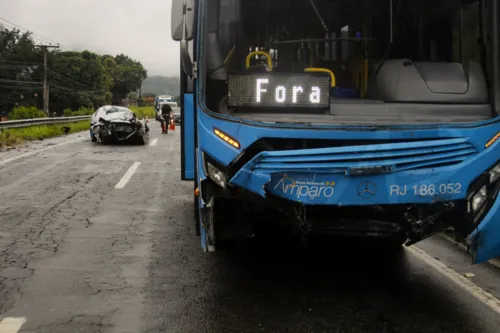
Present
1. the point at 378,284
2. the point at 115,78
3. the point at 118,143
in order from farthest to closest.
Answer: the point at 115,78 < the point at 118,143 < the point at 378,284

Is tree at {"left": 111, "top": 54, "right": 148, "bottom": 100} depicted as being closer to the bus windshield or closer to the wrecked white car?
the wrecked white car

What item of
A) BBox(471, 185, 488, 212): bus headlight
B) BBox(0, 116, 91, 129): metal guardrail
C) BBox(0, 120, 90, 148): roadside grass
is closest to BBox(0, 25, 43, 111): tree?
BBox(0, 116, 91, 129): metal guardrail

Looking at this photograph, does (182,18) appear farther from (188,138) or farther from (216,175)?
(188,138)

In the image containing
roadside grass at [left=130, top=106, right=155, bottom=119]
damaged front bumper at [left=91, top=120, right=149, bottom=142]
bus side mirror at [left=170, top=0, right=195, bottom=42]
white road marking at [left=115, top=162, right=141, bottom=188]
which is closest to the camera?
bus side mirror at [left=170, top=0, right=195, bottom=42]

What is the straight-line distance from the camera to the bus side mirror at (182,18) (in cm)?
480

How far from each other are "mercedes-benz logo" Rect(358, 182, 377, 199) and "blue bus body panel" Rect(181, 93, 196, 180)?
3.03 m

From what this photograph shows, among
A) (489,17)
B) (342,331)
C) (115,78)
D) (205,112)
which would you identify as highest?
(115,78)

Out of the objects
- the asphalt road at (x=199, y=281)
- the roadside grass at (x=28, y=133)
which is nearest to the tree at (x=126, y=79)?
the roadside grass at (x=28, y=133)

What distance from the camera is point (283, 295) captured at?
16.4 feet

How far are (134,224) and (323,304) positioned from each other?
4.00 m

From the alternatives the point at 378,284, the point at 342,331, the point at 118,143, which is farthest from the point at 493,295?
the point at 118,143

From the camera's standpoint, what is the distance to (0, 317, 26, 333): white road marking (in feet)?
13.5

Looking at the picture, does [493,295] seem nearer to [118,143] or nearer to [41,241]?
[41,241]

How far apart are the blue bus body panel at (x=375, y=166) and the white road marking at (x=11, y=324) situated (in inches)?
76.6
